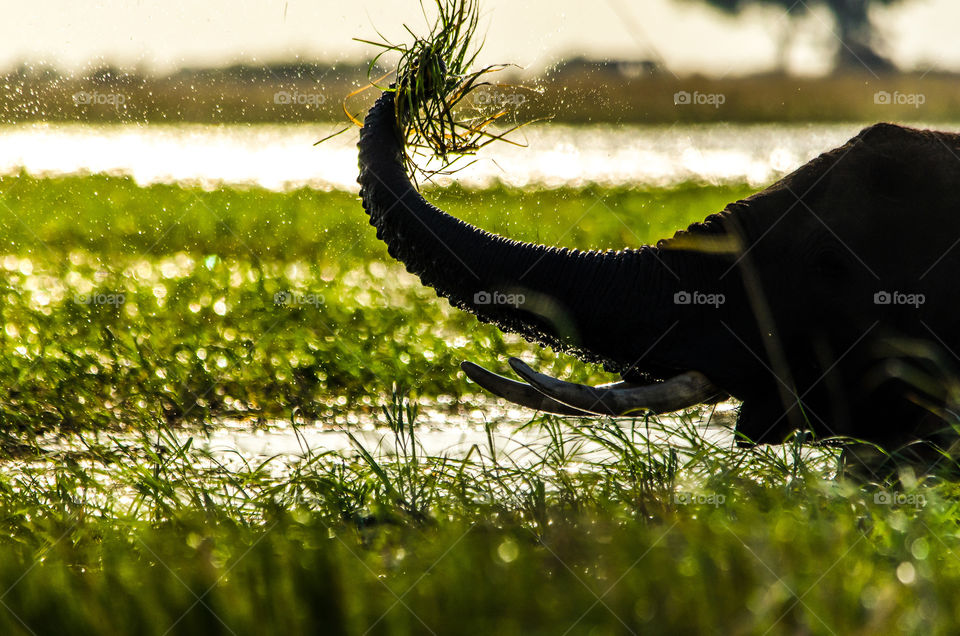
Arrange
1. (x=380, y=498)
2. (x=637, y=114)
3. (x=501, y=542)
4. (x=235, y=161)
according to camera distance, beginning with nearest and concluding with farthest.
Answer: (x=501, y=542) < (x=380, y=498) < (x=235, y=161) < (x=637, y=114)

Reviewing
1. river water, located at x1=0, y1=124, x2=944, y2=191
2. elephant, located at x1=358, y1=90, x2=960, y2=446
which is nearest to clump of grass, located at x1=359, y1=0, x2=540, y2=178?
elephant, located at x1=358, y1=90, x2=960, y2=446

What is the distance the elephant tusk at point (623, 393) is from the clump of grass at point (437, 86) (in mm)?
900

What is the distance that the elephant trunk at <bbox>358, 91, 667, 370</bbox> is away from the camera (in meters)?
2.96

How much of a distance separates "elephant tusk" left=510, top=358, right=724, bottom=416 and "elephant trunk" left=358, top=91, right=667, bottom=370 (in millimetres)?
125

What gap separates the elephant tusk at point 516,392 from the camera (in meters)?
2.93

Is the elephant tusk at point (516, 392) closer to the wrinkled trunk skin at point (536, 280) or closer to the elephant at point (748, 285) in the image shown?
the elephant at point (748, 285)

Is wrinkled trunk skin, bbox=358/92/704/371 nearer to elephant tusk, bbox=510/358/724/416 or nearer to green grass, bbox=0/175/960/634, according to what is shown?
elephant tusk, bbox=510/358/724/416

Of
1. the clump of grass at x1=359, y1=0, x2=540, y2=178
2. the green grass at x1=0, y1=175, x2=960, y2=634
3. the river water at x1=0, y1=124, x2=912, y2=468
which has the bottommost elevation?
the green grass at x1=0, y1=175, x2=960, y2=634

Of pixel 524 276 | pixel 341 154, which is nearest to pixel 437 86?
pixel 524 276

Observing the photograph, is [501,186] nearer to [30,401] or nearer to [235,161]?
[235,161]

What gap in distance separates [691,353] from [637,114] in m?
13.1

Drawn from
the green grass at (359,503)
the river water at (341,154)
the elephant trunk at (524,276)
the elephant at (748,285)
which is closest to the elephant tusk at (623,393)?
the elephant at (748,285)

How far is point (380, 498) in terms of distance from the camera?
322cm

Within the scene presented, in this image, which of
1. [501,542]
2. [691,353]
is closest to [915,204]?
[691,353]
